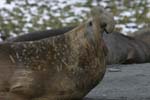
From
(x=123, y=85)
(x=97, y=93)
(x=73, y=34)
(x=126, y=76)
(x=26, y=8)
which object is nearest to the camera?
(x=73, y=34)

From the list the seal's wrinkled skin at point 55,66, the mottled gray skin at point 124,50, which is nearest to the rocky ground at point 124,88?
the seal's wrinkled skin at point 55,66

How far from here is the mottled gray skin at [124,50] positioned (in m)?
6.38

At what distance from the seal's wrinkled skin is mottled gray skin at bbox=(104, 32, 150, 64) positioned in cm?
349

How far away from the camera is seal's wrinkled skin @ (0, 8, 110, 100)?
2.62m

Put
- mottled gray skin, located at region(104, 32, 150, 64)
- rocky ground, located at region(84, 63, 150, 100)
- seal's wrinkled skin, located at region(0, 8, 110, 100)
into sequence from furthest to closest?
mottled gray skin, located at region(104, 32, 150, 64), rocky ground, located at region(84, 63, 150, 100), seal's wrinkled skin, located at region(0, 8, 110, 100)

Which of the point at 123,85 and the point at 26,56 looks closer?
the point at 26,56

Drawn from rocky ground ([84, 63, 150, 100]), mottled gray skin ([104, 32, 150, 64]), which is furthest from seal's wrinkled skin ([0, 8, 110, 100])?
mottled gray skin ([104, 32, 150, 64])

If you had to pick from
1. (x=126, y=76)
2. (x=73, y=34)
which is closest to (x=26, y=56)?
(x=73, y=34)

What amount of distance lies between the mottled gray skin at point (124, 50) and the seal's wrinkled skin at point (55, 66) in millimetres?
3485

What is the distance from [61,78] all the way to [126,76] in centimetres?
177

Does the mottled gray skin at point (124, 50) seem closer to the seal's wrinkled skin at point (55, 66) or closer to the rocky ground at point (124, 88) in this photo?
the rocky ground at point (124, 88)

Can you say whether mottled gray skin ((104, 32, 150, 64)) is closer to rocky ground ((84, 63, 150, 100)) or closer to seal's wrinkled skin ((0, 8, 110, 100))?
rocky ground ((84, 63, 150, 100))

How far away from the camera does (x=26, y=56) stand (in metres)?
2.69

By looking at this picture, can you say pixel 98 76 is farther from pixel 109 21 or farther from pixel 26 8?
pixel 26 8
